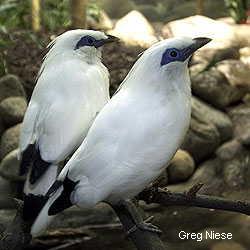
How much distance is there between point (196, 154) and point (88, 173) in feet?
10.0

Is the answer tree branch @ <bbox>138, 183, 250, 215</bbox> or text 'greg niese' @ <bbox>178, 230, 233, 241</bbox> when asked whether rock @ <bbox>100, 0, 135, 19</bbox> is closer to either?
text 'greg niese' @ <bbox>178, 230, 233, 241</bbox>

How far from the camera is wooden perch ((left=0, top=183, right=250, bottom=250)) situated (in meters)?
1.72

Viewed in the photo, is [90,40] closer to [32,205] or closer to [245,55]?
[32,205]

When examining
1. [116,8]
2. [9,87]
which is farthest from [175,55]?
[116,8]

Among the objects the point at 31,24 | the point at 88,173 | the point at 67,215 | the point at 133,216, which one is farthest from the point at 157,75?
the point at 31,24

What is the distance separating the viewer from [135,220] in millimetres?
1810

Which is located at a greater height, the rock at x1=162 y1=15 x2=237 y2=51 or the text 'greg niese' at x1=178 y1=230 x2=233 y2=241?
the rock at x1=162 y1=15 x2=237 y2=51

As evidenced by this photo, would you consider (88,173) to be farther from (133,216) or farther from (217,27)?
(217,27)

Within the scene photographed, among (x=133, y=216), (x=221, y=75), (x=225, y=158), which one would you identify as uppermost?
(x=133, y=216)

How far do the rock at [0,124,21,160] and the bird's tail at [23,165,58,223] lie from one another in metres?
2.49

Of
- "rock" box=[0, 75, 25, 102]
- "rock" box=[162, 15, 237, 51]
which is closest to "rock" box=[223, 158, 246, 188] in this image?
"rock" box=[0, 75, 25, 102]

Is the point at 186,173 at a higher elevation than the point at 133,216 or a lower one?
lower

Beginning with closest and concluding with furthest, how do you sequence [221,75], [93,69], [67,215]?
[93,69]
[67,215]
[221,75]

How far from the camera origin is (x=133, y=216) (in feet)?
6.02
